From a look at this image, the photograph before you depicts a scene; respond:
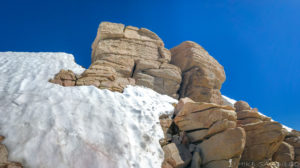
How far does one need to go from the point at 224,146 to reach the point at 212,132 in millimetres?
785

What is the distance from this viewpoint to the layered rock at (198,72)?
1553 cm

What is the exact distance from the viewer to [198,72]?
16.1 m

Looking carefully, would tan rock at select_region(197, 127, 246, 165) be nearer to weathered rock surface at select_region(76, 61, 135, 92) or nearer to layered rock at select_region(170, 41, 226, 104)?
weathered rock surface at select_region(76, 61, 135, 92)

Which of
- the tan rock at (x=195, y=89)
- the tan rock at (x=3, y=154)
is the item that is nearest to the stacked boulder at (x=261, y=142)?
the tan rock at (x=195, y=89)

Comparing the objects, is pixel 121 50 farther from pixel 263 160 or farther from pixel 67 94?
pixel 263 160

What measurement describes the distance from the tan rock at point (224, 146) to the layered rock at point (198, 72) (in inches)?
322

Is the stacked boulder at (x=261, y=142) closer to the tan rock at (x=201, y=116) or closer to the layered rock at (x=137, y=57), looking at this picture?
the tan rock at (x=201, y=116)

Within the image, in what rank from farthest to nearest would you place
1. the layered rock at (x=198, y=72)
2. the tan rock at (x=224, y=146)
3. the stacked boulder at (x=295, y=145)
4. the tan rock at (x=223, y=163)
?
the layered rock at (x=198, y=72)
the stacked boulder at (x=295, y=145)
the tan rock at (x=224, y=146)
the tan rock at (x=223, y=163)

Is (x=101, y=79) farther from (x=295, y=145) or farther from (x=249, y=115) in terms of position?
(x=295, y=145)

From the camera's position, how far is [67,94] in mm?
6691

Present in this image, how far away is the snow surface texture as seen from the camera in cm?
434

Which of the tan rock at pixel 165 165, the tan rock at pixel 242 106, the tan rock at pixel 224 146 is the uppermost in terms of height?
the tan rock at pixel 242 106

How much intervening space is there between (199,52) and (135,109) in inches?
510

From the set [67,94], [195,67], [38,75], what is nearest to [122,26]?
[195,67]
